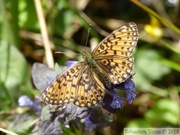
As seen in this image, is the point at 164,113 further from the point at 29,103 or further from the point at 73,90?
the point at 73,90

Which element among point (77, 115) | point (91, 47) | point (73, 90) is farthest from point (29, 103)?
point (91, 47)

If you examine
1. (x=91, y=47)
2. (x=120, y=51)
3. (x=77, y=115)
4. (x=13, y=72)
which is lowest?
(x=77, y=115)

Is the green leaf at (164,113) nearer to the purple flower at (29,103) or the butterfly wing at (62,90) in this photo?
the purple flower at (29,103)

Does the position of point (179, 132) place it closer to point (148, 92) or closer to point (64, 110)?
point (148, 92)

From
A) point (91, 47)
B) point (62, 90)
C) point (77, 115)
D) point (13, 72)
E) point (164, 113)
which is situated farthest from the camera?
point (91, 47)

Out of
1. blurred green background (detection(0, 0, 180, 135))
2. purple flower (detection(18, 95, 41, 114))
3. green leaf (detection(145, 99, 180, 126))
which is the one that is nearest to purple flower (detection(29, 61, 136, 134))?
purple flower (detection(18, 95, 41, 114))

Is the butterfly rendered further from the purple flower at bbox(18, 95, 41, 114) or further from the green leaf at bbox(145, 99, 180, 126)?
the green leaf at bbox(145, 99, 180, 126)

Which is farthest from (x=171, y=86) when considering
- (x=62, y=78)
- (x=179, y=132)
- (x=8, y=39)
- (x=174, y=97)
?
(x=62, y=78)

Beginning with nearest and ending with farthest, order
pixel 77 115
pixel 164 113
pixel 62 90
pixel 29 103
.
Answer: pixel 62 90 < pixel 77 115 < pixel 29 103 < pixel 164 113
